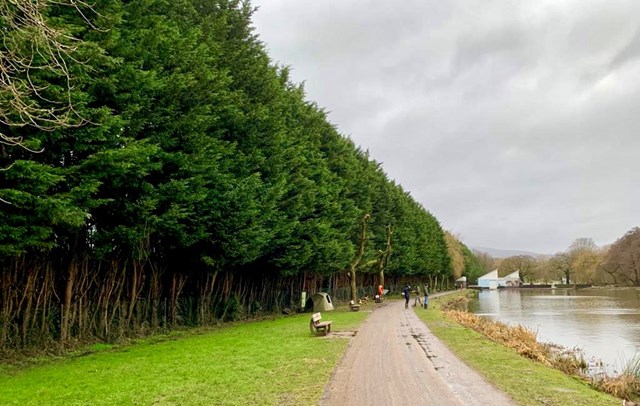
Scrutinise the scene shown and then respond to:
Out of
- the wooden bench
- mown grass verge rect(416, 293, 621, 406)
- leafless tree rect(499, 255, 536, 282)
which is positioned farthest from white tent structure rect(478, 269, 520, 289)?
mown grass verge rect(416, 293, 621, 406)

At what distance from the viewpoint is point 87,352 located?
53.4ft

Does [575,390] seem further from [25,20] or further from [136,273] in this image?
[136,273]

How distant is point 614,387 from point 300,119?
2911 centimetres

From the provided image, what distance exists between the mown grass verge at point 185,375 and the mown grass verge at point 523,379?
3.79m

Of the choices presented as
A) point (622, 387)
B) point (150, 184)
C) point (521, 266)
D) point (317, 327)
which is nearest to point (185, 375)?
point (150, 184)

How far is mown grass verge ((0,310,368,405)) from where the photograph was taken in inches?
370

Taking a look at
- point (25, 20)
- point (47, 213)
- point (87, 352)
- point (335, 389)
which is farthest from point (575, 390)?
point (87, 352)

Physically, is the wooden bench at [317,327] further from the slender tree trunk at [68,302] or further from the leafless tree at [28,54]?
the leafless tree at [28,54]

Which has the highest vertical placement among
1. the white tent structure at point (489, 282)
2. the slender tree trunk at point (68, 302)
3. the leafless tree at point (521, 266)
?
the leafless tree at point (521, 266)

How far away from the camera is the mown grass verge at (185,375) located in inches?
370

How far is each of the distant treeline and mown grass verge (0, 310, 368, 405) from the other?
3115mm

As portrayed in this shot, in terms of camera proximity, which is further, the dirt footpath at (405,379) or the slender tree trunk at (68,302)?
the slender tree trunk at (68,302)

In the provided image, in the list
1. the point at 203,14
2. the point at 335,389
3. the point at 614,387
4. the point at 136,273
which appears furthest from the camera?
the point at 203,14

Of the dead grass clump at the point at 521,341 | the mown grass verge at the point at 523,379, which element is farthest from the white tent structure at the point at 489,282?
the mown grass verge at the point at 523,379
